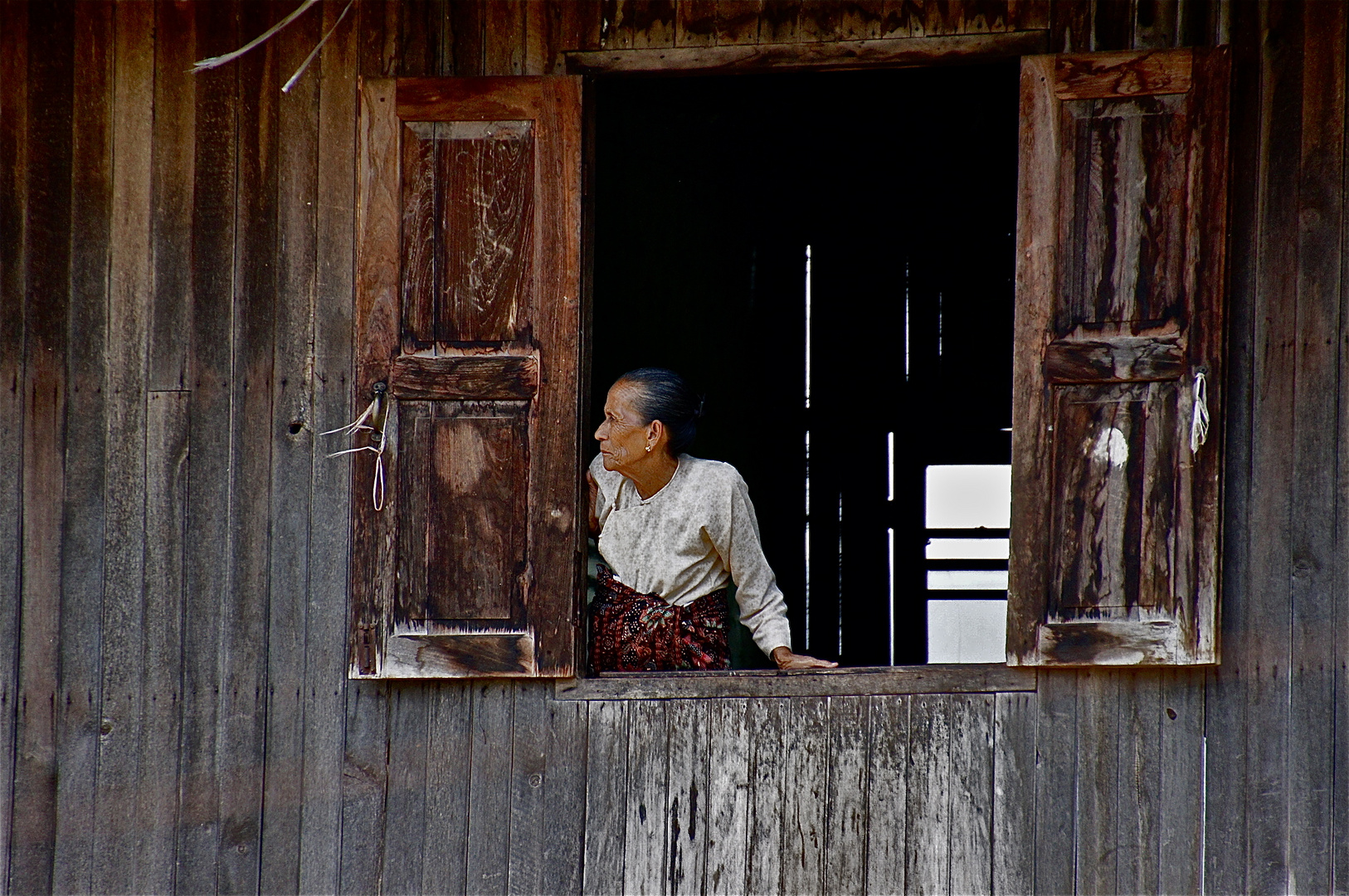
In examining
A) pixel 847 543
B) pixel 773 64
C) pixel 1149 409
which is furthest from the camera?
pixel 847 543

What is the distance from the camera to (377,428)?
3.32 m

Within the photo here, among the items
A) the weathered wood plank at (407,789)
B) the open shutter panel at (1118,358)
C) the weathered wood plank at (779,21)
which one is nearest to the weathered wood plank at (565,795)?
the weathered wood plank at (407,789)

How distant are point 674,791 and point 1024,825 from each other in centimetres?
87

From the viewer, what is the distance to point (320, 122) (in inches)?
135

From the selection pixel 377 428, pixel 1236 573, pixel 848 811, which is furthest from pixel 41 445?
pixel 1236 573

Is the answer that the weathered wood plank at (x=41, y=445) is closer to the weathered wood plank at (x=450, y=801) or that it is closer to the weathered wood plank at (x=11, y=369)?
the weathered wood plank at (x=11, y=369)

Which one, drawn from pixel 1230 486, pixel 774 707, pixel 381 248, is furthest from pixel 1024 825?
pixel 381 248

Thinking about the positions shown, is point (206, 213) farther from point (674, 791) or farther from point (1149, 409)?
point (1149, 409)

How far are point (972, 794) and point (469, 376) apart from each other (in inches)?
64.5

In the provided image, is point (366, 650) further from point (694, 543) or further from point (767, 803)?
point (767, 803)

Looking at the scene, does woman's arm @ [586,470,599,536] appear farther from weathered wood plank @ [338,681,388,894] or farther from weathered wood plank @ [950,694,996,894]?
weathered wood plank @ [950,694,996,894]

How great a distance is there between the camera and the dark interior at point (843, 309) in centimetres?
602

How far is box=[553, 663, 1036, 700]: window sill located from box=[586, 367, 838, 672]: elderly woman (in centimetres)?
32

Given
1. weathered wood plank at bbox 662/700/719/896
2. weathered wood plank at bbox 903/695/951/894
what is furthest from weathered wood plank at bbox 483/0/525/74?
weathered wood plank at bbox 903/695/951/894
